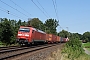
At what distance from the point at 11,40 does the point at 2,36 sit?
2460mm

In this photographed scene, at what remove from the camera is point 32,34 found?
1448 inches

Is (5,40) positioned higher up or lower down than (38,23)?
lower down

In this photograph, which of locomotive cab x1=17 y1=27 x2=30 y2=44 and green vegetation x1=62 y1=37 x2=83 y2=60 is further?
locomotive cab x1=17 y1=27 x2=30 y2=44

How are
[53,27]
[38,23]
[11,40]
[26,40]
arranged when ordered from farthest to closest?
1. [53,27]
2. [38,23]
3. [11,40]
4. [26,40]

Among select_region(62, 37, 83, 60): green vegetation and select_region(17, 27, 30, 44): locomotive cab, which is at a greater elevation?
select_region(17, 27, 30, 44): locomotive cab

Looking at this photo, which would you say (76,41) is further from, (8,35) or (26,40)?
(8,35)

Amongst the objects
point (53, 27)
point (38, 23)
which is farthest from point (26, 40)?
point (53, 27)

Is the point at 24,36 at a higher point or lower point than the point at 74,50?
higher

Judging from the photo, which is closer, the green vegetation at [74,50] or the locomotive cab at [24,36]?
the green vegetation at [74,50]

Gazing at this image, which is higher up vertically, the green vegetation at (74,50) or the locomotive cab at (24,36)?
the locomotive cab at (24,36)

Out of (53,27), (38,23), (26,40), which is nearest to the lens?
(26,40)

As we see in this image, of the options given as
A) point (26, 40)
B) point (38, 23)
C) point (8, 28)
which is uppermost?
point (38, 23)

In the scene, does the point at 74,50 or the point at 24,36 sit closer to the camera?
the point at 74,50

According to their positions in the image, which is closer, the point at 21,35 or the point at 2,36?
the point at 21,35
